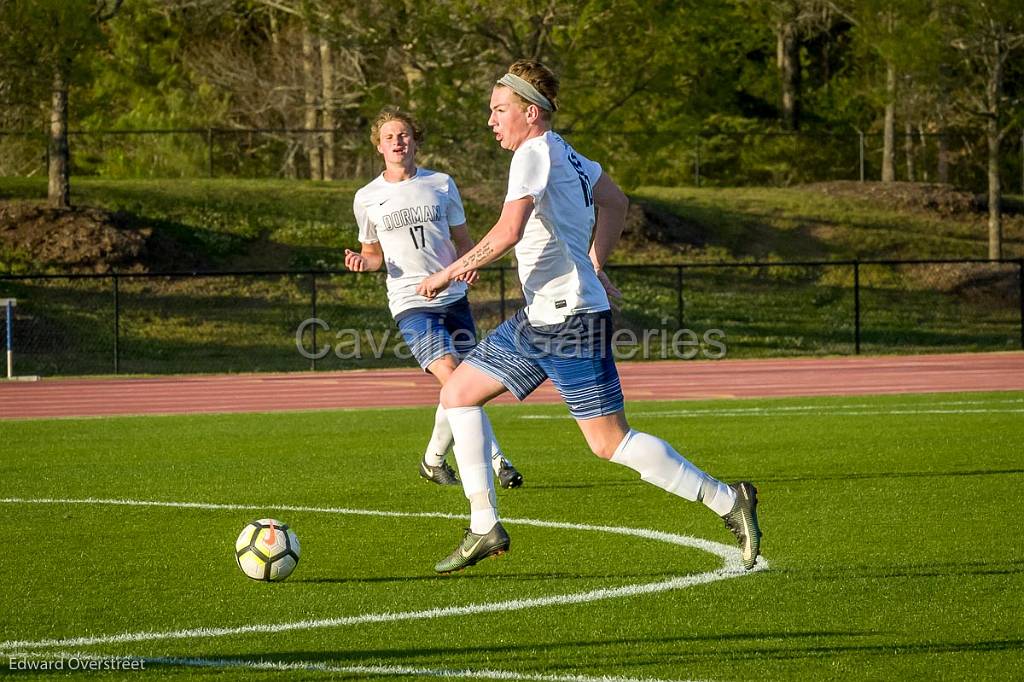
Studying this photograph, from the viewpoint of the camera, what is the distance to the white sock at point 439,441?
10.3 m

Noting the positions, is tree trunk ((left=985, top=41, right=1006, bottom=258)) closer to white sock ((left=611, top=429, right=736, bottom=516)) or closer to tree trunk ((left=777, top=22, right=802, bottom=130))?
tree trunk ((left=777, top=22, right=802, bottom=130))

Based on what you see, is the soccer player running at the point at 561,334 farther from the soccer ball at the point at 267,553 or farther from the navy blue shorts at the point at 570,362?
the soccer ball at the point at 267,553

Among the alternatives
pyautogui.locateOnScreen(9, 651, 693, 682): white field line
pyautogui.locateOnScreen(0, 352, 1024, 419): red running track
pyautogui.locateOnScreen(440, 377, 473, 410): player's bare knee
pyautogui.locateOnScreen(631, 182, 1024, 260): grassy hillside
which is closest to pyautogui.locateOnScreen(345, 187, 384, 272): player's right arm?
pyautogui.locateOnScreen(440, 377, 473, 410): player's bare knee

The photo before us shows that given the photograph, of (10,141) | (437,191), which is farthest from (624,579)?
(10,141)

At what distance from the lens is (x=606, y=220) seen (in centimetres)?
778

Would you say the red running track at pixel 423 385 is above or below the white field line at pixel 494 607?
above

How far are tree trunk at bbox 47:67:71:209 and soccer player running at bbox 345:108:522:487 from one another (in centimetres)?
2062

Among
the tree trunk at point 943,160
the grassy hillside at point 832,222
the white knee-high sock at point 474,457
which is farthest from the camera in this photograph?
the tree trunk at point 943,160

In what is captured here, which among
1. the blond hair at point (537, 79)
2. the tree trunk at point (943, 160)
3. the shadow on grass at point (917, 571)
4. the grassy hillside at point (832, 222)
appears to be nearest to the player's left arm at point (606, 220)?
the blond hair at point (537, 79)

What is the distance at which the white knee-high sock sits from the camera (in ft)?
23.9

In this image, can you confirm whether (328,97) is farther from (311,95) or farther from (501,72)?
(501,72)

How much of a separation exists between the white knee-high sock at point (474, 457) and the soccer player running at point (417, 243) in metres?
3.12

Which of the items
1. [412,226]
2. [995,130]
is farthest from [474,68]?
[412,226]

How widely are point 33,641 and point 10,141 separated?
37390 mm
